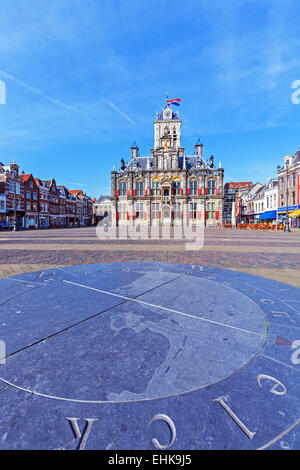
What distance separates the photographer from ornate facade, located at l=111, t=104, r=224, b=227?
141 ft

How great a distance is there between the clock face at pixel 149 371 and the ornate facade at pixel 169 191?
40.5 meters

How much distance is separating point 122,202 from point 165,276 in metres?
42.3

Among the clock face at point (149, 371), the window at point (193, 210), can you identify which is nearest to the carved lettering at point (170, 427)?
the clock face at point (149, 371)

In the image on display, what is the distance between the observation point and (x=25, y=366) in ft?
6.22

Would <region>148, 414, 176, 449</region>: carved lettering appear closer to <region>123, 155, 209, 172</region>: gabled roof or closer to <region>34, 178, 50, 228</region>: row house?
<region>123, 155, 209, 172</region>: gabled roof

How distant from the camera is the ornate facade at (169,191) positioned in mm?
43000

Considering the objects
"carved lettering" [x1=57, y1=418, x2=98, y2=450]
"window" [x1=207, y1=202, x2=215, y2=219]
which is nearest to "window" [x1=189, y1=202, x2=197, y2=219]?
"window" [x1=207, y1=202, x2=215, y2=219]

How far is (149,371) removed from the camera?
1.83 m

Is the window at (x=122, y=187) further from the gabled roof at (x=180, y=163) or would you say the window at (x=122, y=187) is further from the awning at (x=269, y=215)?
the awning at (x=269, y=215)

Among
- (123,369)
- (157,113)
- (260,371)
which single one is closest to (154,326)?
(123,369)

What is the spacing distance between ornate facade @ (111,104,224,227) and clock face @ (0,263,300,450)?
4049 cm

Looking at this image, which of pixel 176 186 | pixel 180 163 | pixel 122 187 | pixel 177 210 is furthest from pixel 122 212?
pixel 180 163

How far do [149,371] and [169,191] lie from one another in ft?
141
